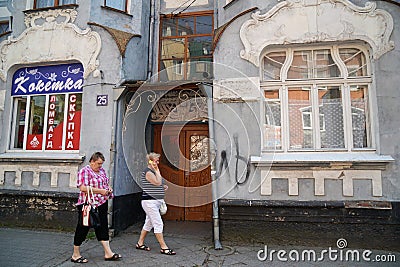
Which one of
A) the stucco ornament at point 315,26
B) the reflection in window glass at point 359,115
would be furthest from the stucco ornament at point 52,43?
the reflection in window glass at point 359,115

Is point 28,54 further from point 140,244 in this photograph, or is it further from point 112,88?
point 140,244

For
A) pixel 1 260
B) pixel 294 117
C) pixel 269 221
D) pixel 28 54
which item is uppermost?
pixel 28 54

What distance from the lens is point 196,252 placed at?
5246mm

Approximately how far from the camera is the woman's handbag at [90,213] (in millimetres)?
4504

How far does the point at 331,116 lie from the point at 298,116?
2.09 feet

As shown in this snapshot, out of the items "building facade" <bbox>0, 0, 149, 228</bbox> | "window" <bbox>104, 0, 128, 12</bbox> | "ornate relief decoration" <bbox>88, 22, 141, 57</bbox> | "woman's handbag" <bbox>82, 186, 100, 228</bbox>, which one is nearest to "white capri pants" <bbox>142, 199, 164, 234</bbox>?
"woman's handbag" <bbox>82, 186, 100, 228</bbox>

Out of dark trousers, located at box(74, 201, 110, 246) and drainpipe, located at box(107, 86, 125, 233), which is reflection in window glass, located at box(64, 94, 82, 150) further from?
dark trousers, located at box(74, 201, 110, 246)

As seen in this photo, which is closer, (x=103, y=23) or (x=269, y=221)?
(x=269, y=221)

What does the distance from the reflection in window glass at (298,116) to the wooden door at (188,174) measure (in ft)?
8.09

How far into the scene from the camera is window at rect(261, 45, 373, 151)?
5719mm

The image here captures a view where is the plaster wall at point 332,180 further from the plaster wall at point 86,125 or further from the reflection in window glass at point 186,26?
the plaster wall at point 86,125

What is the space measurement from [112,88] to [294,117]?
13.4 feet

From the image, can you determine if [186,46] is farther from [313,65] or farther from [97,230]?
[97,230]

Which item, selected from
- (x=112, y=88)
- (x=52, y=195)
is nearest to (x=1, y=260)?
(x=52, y=195)
